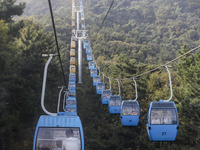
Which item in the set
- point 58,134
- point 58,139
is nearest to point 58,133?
point 58,134

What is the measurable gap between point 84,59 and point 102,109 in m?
30.6

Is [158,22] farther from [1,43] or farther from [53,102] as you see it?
[1,43]

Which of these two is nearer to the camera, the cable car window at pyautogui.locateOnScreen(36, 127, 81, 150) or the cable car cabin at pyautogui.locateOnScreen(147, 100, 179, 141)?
the cable car window at pyautogui.locateOnScreen(36, 127, 81, 150)

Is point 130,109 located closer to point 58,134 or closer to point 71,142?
point 71,142

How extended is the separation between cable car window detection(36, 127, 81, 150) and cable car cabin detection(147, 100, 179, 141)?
10.6ft

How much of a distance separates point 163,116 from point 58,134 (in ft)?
14.1

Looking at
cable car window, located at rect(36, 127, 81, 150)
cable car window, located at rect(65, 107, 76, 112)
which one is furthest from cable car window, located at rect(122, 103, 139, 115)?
cable car window, located at rect(65, 107, 76, 112)

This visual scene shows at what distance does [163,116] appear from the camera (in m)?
10.5

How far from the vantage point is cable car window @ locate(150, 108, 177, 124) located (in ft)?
34.3

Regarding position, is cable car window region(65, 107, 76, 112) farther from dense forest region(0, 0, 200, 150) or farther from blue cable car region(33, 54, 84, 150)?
blue cable car region(33, 54, 84, 150)

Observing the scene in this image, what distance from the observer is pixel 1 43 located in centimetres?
1516

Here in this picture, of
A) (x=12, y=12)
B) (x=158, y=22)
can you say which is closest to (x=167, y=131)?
(x=12, y=12)

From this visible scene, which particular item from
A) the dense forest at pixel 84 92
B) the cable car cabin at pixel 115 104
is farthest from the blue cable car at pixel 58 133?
the cable car cabin at pixel 115 104

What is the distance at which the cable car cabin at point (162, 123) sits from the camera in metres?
10.4
